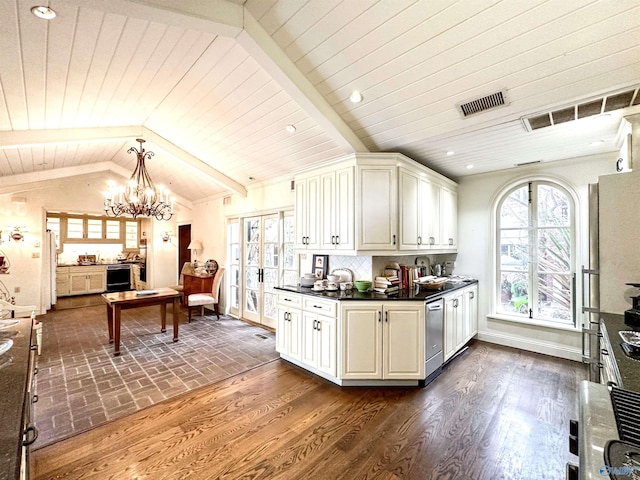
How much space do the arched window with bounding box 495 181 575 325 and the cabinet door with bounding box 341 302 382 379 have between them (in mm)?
2574

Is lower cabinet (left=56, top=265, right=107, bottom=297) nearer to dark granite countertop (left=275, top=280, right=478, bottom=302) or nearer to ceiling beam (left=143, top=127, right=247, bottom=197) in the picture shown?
ceiling beam (left=143, top=127, right=247, bottom=197)

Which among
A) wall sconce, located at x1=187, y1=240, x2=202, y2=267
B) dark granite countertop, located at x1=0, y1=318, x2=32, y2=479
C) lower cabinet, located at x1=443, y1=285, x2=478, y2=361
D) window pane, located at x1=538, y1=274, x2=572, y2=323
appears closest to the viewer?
dark granite countertop, located at x1=0, y1=318, x2=32, y2=479

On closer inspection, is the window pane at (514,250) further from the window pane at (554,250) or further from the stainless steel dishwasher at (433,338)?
the stainless steel dishwasher at (433,338)

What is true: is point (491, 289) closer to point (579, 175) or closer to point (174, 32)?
point (579, 175)

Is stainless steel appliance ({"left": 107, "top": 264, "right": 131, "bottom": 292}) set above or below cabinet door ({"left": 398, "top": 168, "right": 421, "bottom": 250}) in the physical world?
below

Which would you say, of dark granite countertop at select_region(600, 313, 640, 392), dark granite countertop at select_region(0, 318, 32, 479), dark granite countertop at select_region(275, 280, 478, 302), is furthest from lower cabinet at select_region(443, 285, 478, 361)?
dark granite countertop at select_region(0, 318, 32, 479)

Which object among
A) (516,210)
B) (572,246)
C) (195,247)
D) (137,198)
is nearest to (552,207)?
(516,210)

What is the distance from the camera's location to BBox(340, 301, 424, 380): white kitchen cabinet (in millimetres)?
2955

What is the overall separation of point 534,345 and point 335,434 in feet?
11.0

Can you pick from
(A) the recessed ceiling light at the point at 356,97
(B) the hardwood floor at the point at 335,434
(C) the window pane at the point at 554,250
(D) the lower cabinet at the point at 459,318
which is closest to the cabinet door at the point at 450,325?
(D) the lower cabinet at the point at 459,318

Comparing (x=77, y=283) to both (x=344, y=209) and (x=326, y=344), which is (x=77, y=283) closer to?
(x=326, y=344)

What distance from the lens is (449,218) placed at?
14.6 feet

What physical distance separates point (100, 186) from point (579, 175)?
9.62 m

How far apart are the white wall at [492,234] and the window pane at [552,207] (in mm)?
177
